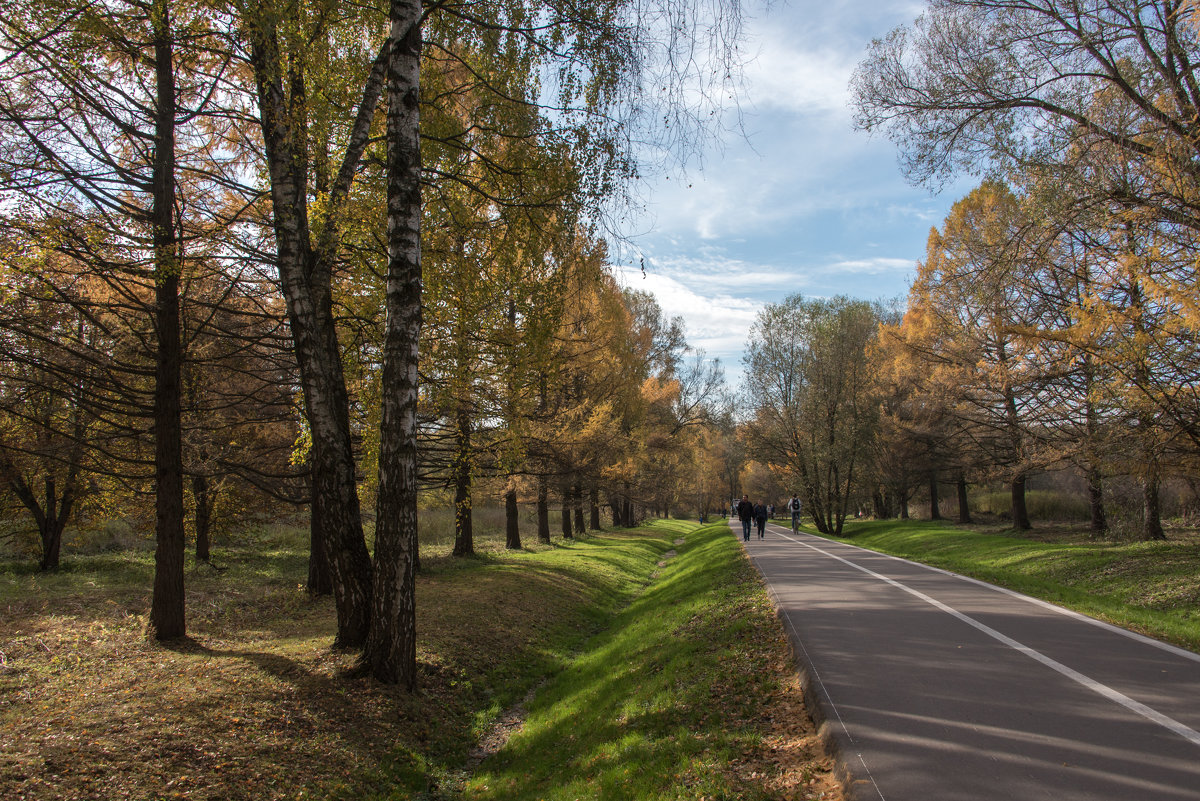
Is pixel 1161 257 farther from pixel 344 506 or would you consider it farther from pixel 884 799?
pixel 344 506

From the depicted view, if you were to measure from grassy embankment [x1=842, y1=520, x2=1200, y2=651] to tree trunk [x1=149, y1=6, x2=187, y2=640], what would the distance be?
12090 millimetres

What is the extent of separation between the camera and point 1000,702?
4.52 metres

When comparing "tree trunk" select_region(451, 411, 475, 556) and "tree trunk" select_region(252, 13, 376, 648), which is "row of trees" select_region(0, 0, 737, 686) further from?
"tree trunk" select_region(451, 411, 475, 556)

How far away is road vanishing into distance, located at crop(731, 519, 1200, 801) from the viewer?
3.43 meters

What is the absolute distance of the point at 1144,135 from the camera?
9.63 metres

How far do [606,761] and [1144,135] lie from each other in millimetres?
12462

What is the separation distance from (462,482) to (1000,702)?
1257cm

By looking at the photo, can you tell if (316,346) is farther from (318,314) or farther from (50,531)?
(50,531)

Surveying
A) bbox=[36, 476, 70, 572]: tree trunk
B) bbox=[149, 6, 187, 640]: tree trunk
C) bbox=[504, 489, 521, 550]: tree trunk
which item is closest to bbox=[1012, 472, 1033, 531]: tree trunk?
bbox=[504, 489, 521, 550]: tree trunk

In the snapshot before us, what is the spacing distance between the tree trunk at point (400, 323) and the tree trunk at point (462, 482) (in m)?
6.74

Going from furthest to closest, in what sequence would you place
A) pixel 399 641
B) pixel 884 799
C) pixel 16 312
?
pixel 16 312 → pixel 399 641 → pixel 884 799

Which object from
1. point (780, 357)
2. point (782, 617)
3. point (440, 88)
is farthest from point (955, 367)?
point (440, 88)

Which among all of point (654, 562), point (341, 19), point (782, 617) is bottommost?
point (654, 562)

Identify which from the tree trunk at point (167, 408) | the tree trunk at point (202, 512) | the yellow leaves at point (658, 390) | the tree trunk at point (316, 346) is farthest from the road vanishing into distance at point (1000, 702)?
the yellow leaves at point (658, 390)
